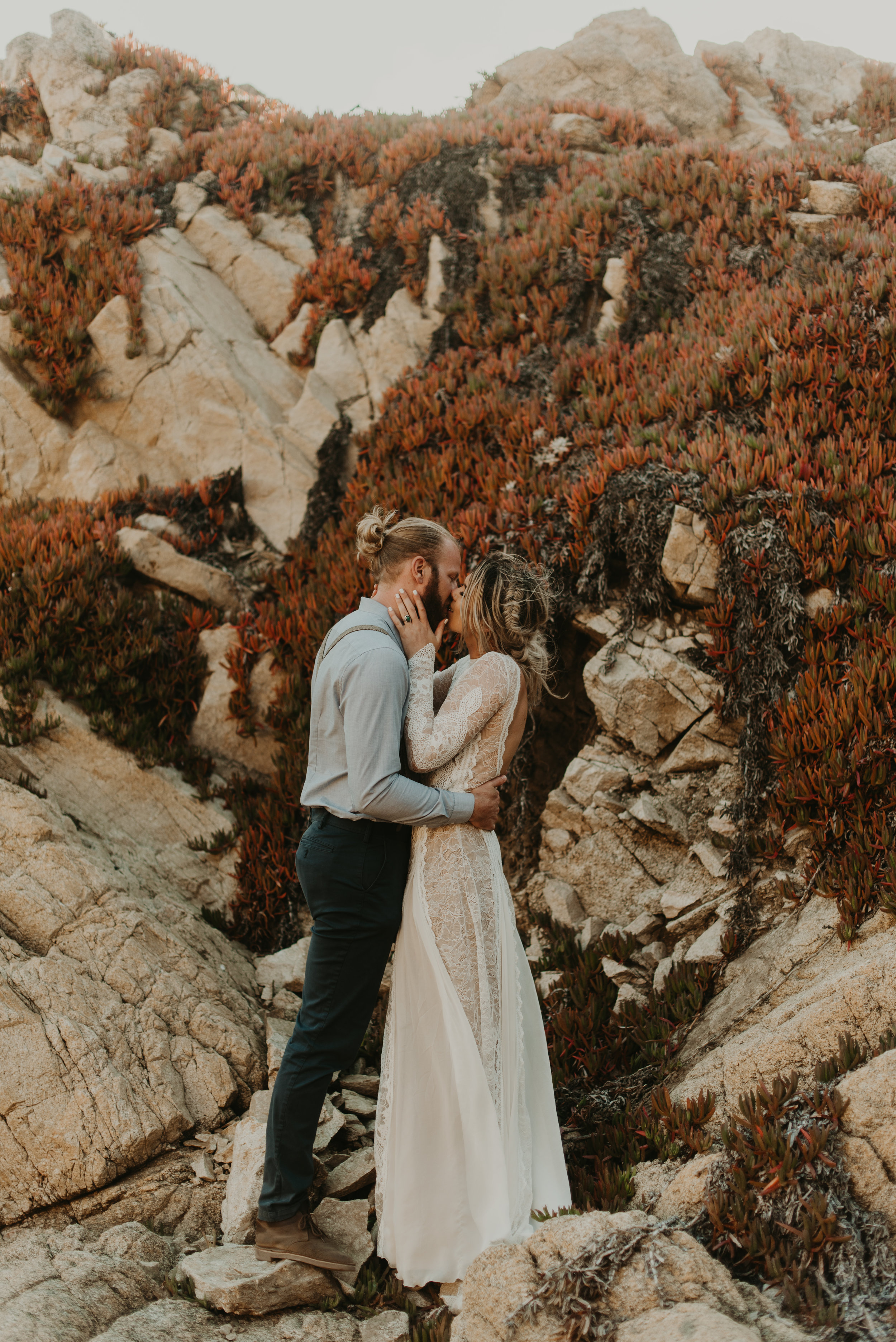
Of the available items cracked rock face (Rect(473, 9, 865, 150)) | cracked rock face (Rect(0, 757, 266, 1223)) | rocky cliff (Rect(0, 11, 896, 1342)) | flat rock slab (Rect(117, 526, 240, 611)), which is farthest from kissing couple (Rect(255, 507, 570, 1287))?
cracked rock face (Rect(473, 9, 865, 150))

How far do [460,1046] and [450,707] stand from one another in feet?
4.84

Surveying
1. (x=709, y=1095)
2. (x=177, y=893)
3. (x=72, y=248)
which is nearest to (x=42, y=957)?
(x=177, y=893)

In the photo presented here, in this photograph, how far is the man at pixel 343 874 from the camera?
363 cm

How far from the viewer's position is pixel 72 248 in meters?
10.5

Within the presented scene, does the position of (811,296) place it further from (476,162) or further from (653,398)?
(476,162)

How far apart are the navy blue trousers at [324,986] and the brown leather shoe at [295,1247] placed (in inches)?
1.5

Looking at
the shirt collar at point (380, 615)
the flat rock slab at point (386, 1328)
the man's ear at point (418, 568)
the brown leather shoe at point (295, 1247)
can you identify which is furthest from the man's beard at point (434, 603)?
the flat rock slab at point (386, 1328)

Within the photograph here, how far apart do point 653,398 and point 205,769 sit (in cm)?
520

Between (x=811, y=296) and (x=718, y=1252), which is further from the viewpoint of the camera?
(x=811, y=296)

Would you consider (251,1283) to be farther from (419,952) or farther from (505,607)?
(505,607)

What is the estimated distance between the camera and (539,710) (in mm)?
7141

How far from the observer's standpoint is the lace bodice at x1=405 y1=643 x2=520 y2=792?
383cm

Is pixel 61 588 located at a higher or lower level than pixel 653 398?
lower

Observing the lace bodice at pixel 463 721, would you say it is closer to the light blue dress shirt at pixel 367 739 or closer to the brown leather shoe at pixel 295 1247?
the light blue dress shirt at pixel 367 739
